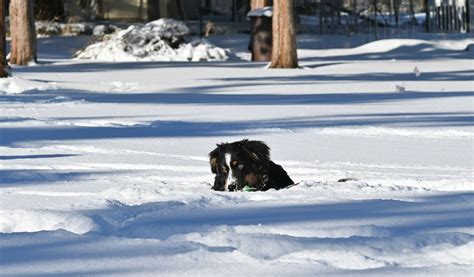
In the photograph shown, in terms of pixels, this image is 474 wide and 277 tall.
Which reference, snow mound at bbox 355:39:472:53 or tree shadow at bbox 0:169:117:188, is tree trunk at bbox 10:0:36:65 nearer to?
snow mound at bbox 355:39:472:53

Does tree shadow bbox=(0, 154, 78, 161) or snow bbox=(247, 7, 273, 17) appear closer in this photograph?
tree shadow bbox=(0, 154, 78, 161)

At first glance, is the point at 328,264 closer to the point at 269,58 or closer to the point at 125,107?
the point at 125,107

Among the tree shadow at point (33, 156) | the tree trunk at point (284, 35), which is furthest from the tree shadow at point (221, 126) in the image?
the tree trunk at point (284, 35)

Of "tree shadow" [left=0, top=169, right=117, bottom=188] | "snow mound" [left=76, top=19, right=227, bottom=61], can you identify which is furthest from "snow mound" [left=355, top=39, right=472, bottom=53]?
"tree shadow" [left=0, top=169, right=117, bottom=188]

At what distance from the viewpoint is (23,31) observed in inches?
1251

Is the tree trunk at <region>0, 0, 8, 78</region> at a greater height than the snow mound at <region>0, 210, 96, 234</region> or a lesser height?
greater

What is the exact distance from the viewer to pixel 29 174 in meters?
10.2

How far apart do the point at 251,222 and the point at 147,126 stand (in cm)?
841

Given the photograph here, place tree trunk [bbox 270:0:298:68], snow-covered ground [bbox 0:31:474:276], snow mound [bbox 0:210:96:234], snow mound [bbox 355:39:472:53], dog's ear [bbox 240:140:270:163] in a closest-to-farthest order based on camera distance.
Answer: snow-covered ground [bbox 0:31:474:276] < snow mound [bbox 0:210:96:234] < dog's ear [bbox 240:140:270:163] < tree trunk [bbox 270:0:298:68] < snow mound [bbox 355:39:472:53]

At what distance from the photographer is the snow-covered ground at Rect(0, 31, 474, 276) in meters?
5.78

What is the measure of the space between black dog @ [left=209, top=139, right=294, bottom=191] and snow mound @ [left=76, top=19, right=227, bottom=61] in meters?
26.3

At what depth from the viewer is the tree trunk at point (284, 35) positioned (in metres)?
29.0

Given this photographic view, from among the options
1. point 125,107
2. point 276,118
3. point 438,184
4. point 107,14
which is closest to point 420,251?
point 438,184

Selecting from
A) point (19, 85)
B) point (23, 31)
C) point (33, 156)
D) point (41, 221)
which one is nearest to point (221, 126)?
point (33, 156)
